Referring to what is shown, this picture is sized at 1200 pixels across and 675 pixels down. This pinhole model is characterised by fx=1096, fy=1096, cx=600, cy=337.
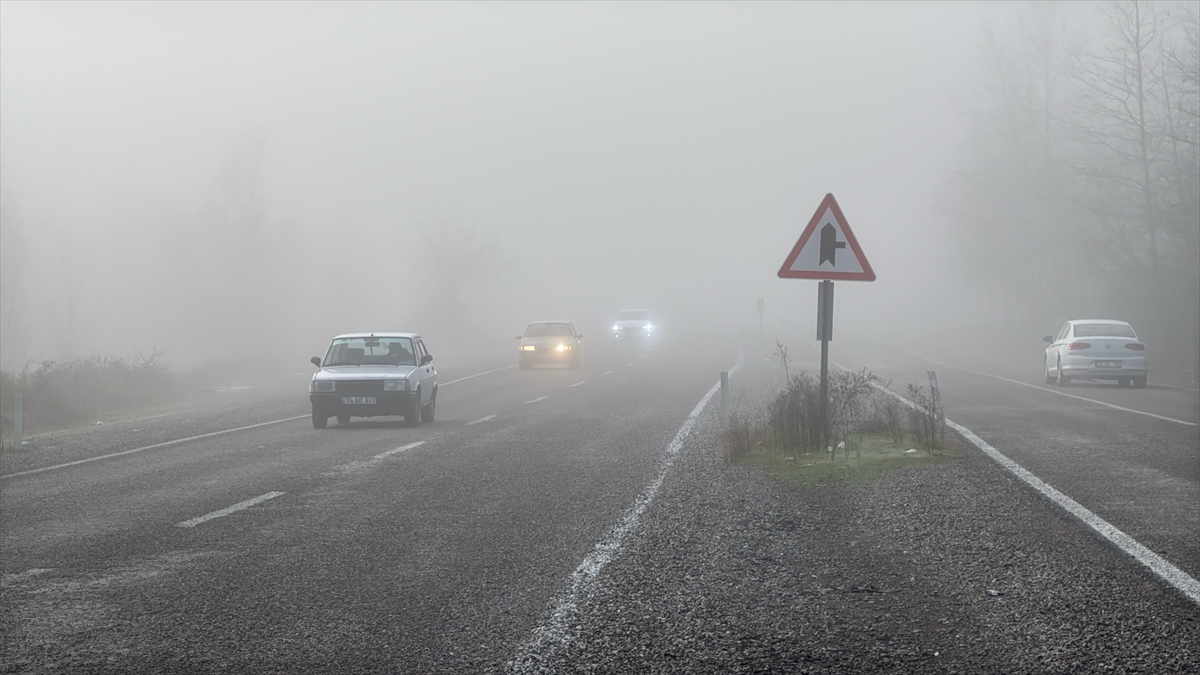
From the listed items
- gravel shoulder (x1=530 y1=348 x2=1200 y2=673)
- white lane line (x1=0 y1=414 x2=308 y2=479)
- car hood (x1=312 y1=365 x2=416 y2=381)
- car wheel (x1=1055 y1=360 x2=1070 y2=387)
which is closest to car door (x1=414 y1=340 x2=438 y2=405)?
car hood (x1=312 y1=365 x2=416 y2=381)

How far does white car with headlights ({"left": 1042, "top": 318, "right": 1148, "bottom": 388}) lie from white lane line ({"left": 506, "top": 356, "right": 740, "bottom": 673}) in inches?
751

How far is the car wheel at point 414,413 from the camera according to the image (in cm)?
1822

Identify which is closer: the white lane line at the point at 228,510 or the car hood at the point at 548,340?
the white lane line at the point at 228,510

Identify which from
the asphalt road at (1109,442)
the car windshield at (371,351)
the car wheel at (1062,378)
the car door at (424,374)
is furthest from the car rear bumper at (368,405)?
the car wheel at (1062,378)

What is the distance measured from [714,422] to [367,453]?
20.6ft

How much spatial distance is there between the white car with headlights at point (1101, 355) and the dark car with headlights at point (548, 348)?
16.9 meters

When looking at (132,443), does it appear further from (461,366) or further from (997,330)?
(997,330)

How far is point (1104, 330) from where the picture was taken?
2748 cm

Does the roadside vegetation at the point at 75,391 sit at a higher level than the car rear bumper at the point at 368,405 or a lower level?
lower

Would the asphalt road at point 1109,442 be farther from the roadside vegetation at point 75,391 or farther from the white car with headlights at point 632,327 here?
the white car with headlights at point 632,327

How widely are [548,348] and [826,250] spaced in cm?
2664

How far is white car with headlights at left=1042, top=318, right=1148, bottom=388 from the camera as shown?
2630 cm

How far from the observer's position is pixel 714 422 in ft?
59.9

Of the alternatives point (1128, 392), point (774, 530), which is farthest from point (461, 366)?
point (774, 530)
